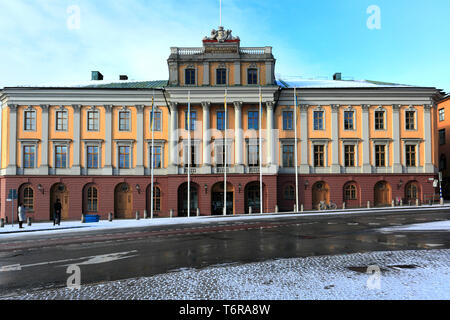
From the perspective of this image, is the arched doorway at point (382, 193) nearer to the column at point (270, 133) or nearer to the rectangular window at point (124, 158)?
the column at point (270, 133)

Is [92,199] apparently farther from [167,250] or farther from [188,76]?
[167,250]

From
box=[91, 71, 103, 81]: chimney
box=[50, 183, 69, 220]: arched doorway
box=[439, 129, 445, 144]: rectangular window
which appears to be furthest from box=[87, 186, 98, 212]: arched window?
box=[439, 129, 445, 144]: rectangular window

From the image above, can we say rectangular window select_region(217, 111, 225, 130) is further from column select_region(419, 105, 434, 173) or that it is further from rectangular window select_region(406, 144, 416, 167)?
column select_region(419, 105, 434, 173)

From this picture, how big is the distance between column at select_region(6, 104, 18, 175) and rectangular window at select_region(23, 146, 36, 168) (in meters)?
0.94

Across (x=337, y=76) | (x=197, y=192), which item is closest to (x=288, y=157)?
(x=197, y=192)

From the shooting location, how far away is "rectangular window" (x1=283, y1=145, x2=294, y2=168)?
3906 cm

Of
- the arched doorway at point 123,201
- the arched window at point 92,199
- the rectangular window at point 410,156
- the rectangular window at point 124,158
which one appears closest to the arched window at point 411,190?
the rectangular window at point 410,156

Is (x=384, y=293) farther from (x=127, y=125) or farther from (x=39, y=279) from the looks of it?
(x=127, y=125)

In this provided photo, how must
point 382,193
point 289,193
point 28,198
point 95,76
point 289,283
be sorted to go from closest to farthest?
point 289,283 → point 28,198 → point 289,193 → point 382,193 → point 95,76

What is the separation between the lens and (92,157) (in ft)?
125

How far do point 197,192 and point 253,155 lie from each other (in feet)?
24.4

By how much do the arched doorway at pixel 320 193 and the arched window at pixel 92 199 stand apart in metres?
24.2

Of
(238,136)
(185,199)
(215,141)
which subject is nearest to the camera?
(185,199)

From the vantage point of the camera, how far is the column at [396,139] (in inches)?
1558
